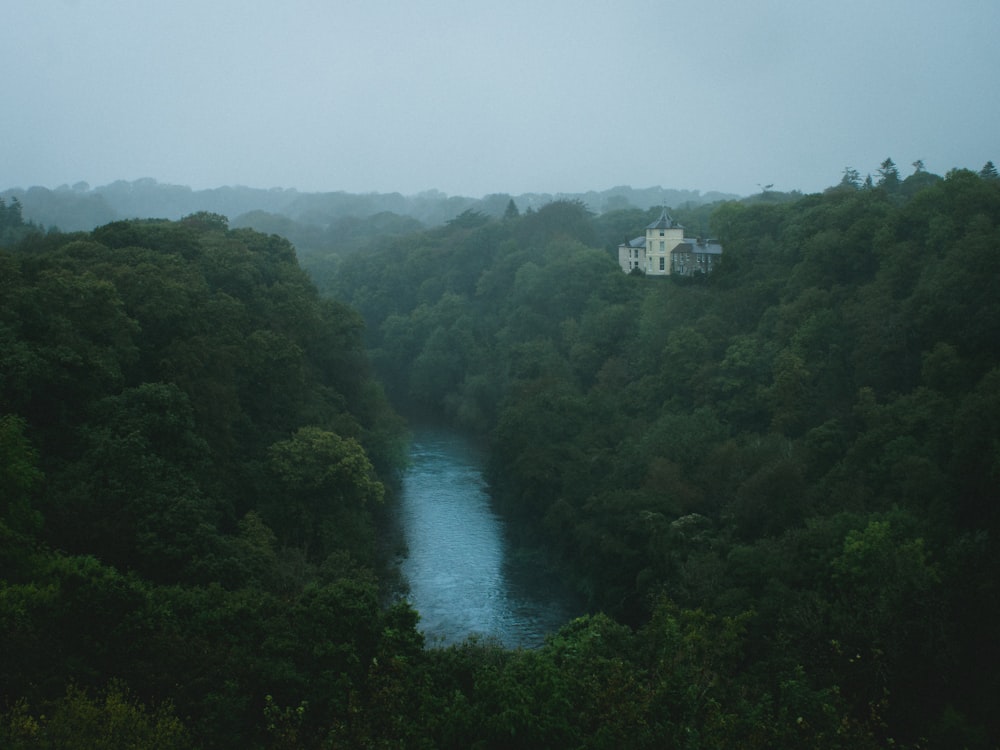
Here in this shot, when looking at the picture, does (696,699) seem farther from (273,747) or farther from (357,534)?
(357,534)

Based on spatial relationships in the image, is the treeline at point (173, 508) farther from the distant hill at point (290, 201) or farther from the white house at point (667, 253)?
the distant hill at point (290, 201)

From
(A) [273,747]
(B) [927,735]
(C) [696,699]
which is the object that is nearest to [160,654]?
(A) [273,747]

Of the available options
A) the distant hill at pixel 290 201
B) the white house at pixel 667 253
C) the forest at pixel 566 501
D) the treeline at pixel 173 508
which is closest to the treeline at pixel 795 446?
the forest at pixel 566 501

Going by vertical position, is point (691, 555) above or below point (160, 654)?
below

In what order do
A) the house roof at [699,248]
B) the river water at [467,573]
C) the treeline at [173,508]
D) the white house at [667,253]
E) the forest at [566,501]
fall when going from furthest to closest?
1. the white house at [667,253]
2. the house roof at [699,248]
3. the river water at [467,573]
4. the forest at [566,501]
5. the treeline at [173,508]

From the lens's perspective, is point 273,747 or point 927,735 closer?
point 273,747

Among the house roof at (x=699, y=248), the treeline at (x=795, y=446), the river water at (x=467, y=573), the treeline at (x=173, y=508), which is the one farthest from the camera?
the house roof at (x=699, y=248)
